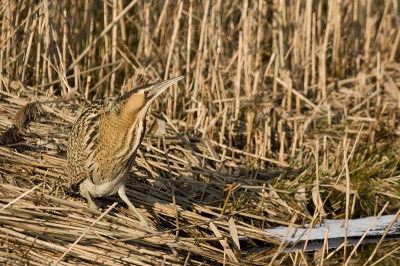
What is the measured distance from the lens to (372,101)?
762cm

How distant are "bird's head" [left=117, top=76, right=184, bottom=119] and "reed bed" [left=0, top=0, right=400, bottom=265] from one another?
0.69 metres

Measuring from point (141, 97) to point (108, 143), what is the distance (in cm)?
42

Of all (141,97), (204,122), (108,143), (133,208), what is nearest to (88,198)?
(133,208)

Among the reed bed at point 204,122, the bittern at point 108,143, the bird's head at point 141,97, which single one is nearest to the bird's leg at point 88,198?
the bittern at point 108,143

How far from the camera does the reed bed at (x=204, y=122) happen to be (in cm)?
474

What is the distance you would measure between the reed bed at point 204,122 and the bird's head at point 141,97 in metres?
0.69

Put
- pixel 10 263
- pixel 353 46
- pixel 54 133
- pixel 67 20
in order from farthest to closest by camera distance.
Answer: pixel 353 46 → pixel 67 20 → pixel 54 133 → pixel 10 263

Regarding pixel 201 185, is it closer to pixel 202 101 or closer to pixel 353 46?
pixel 202 101

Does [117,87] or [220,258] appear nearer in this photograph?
[220,258]

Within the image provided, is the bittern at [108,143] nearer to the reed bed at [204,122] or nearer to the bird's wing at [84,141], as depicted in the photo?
the bird's wing at [84,141]

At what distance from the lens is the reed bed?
4742 mm

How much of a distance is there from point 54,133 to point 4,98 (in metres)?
0.65

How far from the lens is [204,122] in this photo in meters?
6.59

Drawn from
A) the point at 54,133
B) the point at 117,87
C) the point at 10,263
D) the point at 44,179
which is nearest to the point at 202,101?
the point at 117,87
